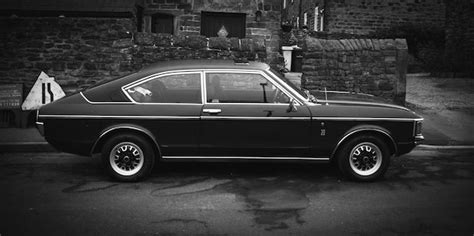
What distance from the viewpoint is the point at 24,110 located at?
10289mm

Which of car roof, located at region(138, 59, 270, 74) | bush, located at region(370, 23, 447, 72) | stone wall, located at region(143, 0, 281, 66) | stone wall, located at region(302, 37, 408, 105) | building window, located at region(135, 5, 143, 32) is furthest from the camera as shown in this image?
bush, located at region(370, 23, 447, 72)

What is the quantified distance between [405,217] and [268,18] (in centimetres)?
1167

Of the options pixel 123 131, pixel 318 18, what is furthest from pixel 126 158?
pixel 318 18

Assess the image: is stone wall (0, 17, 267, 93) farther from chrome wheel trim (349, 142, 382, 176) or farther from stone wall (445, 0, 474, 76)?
stone wall (445, 0, 474, 76)

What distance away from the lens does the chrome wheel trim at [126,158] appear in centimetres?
663

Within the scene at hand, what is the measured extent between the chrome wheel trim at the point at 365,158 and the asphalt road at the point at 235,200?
0.21 meters

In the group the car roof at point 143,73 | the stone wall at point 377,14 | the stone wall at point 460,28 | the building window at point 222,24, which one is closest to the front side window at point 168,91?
the car roof at point 143,73

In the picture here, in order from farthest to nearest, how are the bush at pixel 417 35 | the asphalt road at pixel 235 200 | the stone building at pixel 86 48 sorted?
the bush at pixel 417 35, the stone building at pixel 86 48, the asphalt road at pixel 235 200

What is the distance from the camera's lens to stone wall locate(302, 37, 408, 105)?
11.1 metres

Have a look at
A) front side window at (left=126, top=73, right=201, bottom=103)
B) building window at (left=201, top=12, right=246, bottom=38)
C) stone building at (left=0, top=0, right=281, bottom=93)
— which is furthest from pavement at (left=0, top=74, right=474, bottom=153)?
building window at (left=201, top=12, right=246, bottom=38)

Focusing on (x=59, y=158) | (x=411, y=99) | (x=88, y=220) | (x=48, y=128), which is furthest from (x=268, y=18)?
(x=88, y=220)

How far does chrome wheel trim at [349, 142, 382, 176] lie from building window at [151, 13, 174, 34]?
1073 centimetres

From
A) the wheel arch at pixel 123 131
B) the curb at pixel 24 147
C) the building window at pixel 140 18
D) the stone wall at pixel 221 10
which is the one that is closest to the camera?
the wheel arch at pixel 123 131

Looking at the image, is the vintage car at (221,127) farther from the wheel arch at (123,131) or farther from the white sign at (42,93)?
the white sign at (42,93)
